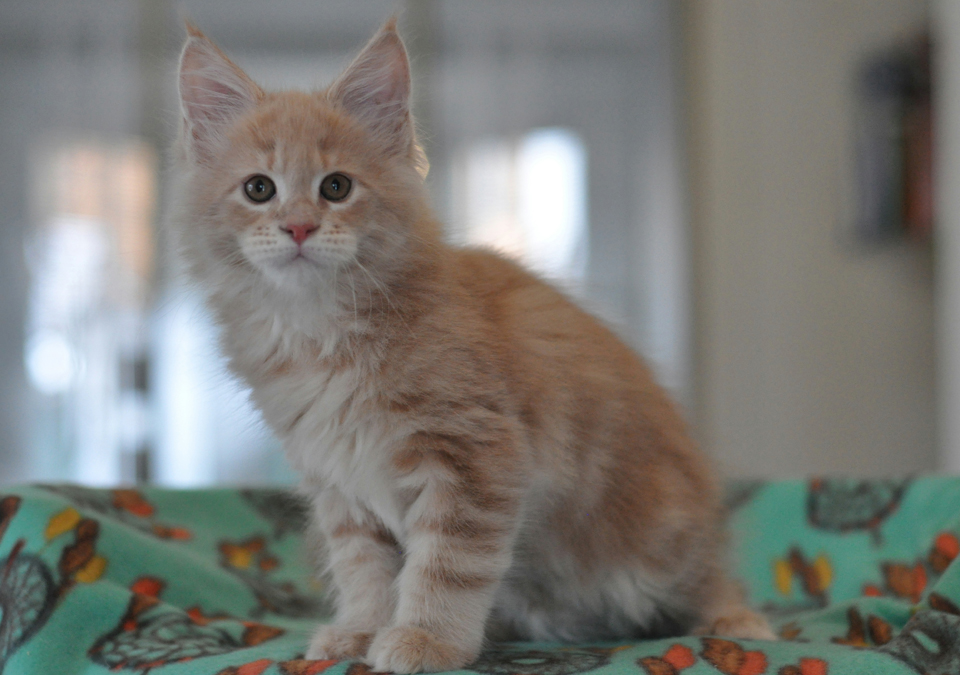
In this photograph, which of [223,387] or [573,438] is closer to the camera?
[573,438]

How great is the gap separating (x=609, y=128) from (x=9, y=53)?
2747 millimetres

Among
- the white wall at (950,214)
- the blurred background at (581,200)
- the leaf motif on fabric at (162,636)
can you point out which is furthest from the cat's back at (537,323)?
the blurred background at (581,200)

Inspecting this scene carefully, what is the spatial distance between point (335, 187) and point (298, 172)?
5 centimetres

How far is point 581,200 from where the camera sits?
378 cm

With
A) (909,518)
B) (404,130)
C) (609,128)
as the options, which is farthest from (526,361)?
(609,128)

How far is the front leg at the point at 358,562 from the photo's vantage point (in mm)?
1153

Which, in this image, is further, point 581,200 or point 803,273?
point 581,200

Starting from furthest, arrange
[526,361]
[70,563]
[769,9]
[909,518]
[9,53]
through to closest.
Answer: [9,53] < [769,9] < [909,518] < [70,563] < [526,361]

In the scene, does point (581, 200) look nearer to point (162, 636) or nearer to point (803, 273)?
point (803, 273)

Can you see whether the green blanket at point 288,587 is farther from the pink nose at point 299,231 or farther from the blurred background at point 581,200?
the blurred background at point 581,200

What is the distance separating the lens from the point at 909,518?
1520 mm

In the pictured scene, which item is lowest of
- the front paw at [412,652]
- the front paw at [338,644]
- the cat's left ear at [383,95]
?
the front paw at [338,644]

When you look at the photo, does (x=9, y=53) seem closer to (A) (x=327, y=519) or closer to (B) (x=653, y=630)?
(A) (x=327, y=519)

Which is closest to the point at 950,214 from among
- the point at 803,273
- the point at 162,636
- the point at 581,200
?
the point at 803,273
